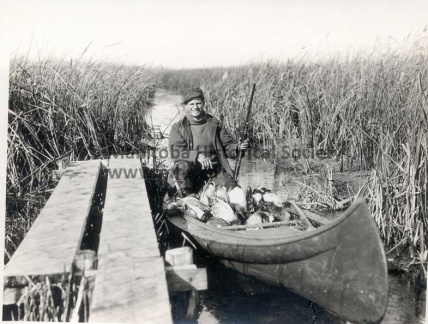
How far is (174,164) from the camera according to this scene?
320 centimetres

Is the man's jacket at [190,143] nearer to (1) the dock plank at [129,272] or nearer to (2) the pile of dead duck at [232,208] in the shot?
Result: (2) the pile of dead duck at [232,208]

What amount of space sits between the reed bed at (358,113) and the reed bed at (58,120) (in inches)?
21.1

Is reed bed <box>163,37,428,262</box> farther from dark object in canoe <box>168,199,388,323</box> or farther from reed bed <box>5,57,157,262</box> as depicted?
dark object in canoe <box>168,199,388,323</box>

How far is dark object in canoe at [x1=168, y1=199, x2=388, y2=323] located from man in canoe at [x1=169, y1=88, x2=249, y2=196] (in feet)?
3.32

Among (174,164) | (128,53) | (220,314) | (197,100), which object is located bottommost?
(220,314)

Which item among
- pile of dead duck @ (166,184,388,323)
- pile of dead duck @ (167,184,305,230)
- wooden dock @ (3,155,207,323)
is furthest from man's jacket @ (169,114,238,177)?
wooden dock @ (3,155,207,323)

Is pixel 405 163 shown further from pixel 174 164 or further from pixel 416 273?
pixel 174 164

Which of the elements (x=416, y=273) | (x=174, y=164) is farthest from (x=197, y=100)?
(x=416, y=273)

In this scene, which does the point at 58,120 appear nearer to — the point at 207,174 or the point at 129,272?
the point at 207,174

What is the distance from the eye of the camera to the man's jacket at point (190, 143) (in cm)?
335

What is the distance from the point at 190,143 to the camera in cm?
340

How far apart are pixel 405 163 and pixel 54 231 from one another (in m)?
1.97

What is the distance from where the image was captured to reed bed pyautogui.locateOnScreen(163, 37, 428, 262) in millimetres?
2545

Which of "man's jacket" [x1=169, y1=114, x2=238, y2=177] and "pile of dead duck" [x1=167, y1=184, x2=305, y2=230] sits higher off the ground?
"man's jacket" [x1=169, y1=114, x2=238, y2=177]
